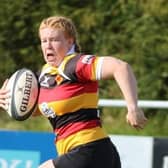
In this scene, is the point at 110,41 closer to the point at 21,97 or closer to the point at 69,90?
the point at 21,97

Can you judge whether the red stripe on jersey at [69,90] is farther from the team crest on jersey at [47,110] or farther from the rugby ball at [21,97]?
the rugby ball at [21,97]

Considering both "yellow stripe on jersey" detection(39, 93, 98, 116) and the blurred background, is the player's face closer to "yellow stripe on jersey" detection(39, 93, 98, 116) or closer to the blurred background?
"yellow stripe on jersey" detection(39, 93, 98, 116)

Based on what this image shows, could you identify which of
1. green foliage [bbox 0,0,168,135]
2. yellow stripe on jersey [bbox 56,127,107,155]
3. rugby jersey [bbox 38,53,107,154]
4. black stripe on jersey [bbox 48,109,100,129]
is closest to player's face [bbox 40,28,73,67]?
rugby jersey [bbox 38,53,107,154]

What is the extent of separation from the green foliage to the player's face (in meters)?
5.90

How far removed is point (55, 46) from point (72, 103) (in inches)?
12.8

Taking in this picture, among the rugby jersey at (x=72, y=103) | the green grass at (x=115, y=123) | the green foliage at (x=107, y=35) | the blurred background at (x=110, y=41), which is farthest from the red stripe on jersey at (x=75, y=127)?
the green foliage at (x=107, y=35)

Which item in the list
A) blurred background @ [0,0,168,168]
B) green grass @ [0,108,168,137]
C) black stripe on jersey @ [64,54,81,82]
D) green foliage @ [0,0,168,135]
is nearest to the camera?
black stripe on jersey @ [64,54,81,82]

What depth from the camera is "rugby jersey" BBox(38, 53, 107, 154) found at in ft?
16.6

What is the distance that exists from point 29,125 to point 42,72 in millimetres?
5950

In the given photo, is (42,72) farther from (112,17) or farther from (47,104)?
(112,17)

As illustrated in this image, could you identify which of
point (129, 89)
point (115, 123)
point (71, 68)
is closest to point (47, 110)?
point (71, 68)

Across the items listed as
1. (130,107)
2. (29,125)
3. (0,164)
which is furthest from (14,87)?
(29,125)

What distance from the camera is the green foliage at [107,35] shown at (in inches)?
468

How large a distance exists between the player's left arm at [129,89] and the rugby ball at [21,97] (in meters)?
0.75
